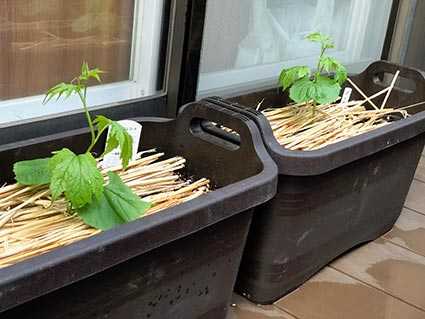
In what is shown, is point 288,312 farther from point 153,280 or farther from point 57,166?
point 57,166

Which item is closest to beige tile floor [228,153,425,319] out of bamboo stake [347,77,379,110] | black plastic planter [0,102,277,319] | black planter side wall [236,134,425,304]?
black planter side wall [236,134,425,304]

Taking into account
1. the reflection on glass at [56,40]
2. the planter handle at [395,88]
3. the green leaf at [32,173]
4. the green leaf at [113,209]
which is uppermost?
the reflection on glass at [56,40]

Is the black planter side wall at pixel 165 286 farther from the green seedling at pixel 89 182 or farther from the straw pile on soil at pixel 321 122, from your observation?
the straw pile on soil at pixel 321 122

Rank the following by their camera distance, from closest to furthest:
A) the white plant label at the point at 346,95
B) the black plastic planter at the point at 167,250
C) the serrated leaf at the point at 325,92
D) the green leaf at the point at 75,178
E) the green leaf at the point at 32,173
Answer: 1. the black plastic planter at the point at 167,250
2. the green leaf at the point at 75,178
3. the green leaf at the point at 32,173
4. the serrated leaf at the point at 325,92
5. the white plant label at the point at 346,95

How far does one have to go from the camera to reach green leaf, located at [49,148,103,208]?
99 centimetres

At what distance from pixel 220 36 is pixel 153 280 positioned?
0.82m

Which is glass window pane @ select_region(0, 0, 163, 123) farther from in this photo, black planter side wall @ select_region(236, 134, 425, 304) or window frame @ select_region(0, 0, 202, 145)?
black planter side wall @ select_region(236, 134, 425, 304)

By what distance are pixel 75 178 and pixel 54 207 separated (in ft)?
0.44

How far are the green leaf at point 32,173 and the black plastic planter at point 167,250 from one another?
0.07m

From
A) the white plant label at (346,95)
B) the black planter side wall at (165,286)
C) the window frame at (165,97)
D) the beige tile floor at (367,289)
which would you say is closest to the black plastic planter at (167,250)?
the black planter side wall at (165,286)

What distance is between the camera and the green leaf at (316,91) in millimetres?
1525

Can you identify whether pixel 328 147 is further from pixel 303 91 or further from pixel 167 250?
pixel 167 250

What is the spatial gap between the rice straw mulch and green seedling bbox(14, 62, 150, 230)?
3 centimetres

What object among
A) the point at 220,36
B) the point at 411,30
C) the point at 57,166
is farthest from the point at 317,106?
the point at 411,30
